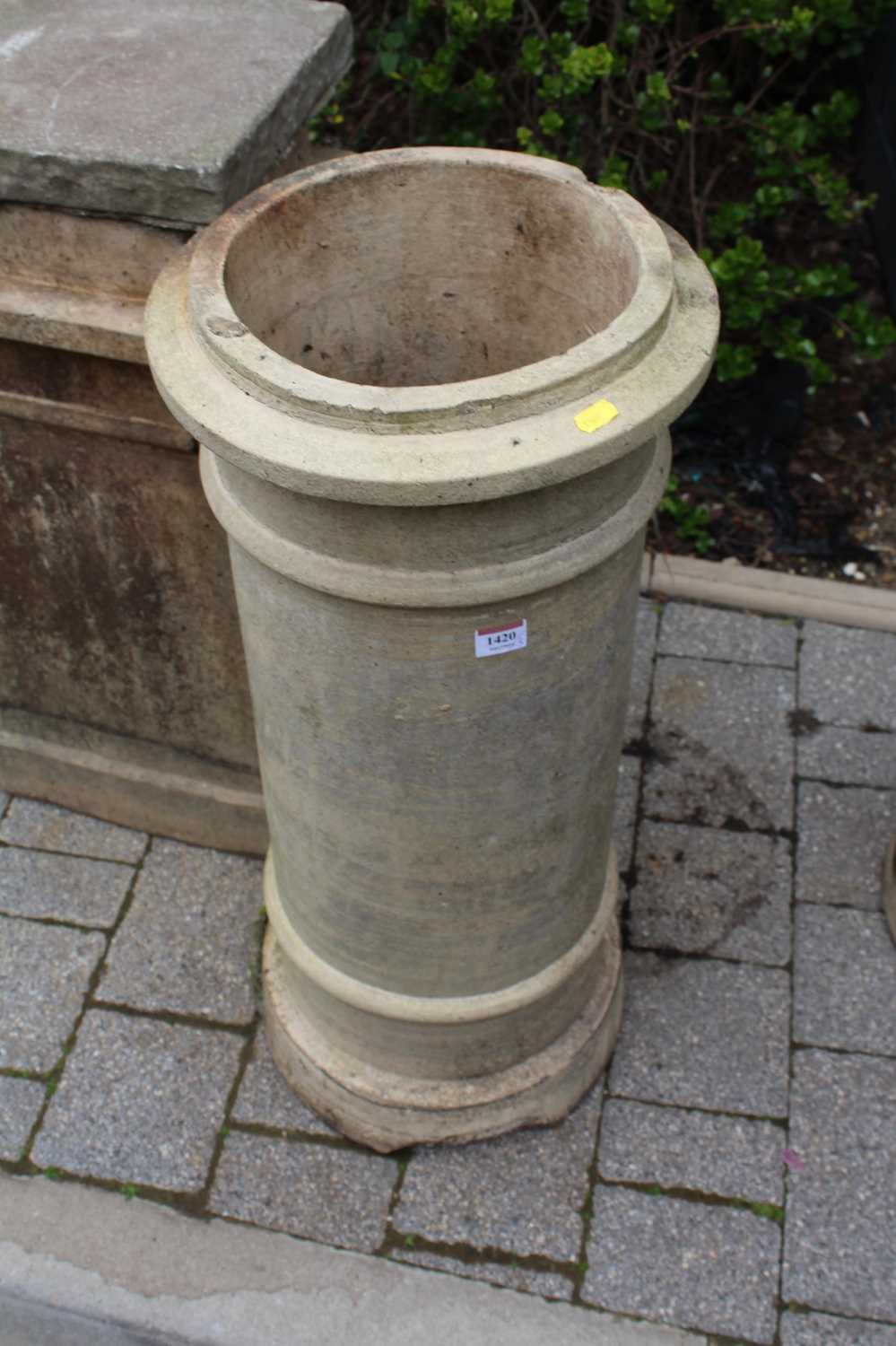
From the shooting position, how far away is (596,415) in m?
1.88

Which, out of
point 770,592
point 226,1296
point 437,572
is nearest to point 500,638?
point 437,572

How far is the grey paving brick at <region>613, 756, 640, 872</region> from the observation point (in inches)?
142

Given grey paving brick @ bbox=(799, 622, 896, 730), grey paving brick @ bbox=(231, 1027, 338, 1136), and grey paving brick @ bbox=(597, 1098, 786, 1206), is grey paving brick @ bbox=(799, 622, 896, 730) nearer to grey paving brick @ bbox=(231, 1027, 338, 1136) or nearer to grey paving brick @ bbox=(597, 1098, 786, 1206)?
grey paving brick @ bbox=(597, 1098, 786, 1206)

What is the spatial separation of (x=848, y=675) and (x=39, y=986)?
8.12 ft

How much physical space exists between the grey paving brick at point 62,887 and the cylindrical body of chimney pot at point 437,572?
1.95ft

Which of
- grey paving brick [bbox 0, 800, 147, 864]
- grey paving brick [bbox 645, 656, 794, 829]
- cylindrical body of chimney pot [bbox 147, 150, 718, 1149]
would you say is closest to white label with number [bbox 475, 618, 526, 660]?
cylindrical body of chimney pot [bbox 147, 150, 718, 1149]

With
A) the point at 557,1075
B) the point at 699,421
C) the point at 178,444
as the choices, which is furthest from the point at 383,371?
the point at 699,421

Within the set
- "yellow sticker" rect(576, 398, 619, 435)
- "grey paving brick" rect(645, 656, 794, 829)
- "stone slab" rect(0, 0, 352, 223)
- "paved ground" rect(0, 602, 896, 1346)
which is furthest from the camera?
"grey paving brick" rect(645, 656, 794, 829)

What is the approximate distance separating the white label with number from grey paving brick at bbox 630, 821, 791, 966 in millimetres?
1557

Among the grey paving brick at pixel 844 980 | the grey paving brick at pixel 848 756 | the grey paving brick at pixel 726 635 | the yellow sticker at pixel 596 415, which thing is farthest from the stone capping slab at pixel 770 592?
the yellow sticker at pixel 596 415

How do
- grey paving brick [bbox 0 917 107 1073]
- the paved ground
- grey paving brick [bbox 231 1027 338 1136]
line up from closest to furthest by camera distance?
1. the paved ground
2. grey paving brick [bbox 231 1027 338 1136]
3. grey paving brick [bbox 0 917 107 1073]

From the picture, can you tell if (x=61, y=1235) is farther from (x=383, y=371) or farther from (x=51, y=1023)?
(x=383, y=371)

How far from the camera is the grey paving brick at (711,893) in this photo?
3412mm

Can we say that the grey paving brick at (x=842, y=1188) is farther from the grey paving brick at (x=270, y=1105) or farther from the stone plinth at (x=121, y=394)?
the stone plinth at (x=121, y=394)
